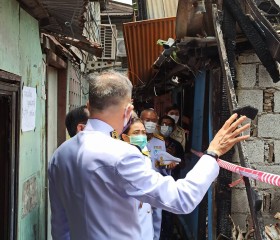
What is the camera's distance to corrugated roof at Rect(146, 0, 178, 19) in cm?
984

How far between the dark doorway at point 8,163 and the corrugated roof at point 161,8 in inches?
270

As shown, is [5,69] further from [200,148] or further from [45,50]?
[200,148]

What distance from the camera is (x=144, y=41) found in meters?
8.69

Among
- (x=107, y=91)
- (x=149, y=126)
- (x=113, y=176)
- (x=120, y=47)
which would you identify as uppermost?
(x=120, y=47)

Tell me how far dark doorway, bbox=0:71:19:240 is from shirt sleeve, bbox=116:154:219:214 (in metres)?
1.93

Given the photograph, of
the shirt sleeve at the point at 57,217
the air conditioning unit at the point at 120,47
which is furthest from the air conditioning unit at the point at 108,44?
the shirt sleeve at the point at 57,217

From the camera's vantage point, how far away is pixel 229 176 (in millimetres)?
4301

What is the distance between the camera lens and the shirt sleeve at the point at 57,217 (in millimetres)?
2543

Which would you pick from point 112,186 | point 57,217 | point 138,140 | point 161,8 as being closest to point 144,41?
point 161,8

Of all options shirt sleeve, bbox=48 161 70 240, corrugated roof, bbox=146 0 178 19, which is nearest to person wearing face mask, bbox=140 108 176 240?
shirt sleeve, bbox=48 161 70 240

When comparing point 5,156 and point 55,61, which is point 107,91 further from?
point 55,61

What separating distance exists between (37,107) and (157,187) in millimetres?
2922

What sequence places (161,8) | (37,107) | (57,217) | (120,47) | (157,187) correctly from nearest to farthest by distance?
(157,187) → (57,217) → (37,107) → (161,8) → (120,47)

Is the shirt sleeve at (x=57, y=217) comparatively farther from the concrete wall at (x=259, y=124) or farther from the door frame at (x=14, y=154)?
the concrete wall at (x=259, y=124)
